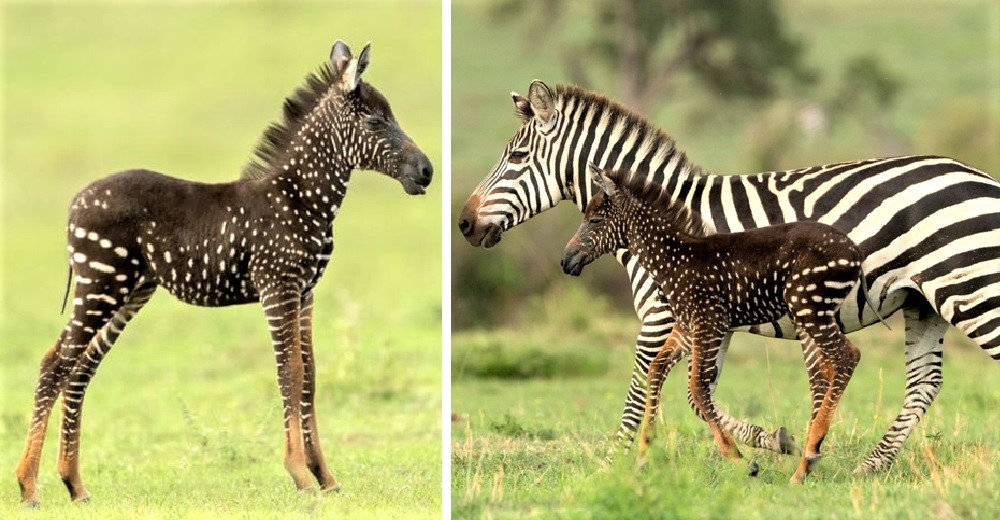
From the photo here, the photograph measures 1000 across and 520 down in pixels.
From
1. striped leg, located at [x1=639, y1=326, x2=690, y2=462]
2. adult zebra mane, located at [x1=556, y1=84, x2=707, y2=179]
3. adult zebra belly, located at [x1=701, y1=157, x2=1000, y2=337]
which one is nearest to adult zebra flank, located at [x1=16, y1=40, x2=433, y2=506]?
adult zebra mane, located at [x1=556, y1=84, x2=707, y2=179]

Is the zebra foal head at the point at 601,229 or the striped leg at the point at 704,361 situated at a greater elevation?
the zebra foal head at the point at 601,229

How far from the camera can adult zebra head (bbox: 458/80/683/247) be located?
870 cm

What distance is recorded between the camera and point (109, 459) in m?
10.4

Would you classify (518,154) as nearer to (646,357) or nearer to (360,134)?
(360,134)

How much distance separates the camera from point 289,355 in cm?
756

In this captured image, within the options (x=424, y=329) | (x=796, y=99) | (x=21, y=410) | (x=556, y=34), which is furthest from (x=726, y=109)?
(x=21, y=410)

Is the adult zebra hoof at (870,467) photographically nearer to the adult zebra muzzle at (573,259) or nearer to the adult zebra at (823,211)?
the adult zebra at (823,211)

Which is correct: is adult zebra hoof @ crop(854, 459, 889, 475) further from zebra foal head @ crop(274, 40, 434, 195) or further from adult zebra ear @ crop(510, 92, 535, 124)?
zebra foal head @ crop(274, 40, 434, 195)

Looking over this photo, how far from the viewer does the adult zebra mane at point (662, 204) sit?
7.90 m

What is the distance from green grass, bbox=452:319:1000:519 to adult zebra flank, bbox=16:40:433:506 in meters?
1.39

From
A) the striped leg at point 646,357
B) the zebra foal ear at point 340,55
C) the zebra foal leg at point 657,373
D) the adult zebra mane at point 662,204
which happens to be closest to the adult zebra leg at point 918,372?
the striped leg at point 646,357

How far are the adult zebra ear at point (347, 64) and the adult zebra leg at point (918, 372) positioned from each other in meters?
3.84

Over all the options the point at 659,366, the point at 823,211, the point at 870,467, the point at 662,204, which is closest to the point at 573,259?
the point at 662,204

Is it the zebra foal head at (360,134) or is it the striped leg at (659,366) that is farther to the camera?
the striped leg at (659,366)
